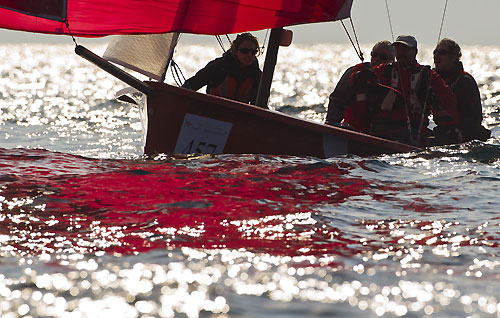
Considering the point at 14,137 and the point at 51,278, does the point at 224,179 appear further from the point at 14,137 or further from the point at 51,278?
the point at 14,137

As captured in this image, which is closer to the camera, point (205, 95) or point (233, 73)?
point (205, 95)

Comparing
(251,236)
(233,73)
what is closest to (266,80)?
(233,73)

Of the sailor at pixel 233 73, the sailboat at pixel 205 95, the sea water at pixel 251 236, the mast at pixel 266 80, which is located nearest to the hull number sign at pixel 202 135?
the sailboat at pixel 205 95

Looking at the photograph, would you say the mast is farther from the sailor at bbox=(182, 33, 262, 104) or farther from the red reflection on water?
the red reflection on water

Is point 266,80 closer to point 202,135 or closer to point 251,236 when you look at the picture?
point 202,135

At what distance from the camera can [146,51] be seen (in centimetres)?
837

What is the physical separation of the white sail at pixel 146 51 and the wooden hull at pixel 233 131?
97cm

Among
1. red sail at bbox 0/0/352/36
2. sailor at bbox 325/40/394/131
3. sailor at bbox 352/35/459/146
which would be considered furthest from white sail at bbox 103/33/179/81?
sailor at bbox 352/35/459/146

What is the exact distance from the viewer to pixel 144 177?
6.77 meters

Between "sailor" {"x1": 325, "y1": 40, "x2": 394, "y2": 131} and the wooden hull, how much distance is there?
36.7 inches

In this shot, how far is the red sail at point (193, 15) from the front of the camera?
786 cm

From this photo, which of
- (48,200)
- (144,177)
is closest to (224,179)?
(144,177)

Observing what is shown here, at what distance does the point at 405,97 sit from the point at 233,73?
1.76 m

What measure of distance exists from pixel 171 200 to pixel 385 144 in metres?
2.50
